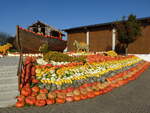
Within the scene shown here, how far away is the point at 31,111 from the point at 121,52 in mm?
17592


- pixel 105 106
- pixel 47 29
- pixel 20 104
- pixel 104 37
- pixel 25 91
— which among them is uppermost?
pixel 47 29

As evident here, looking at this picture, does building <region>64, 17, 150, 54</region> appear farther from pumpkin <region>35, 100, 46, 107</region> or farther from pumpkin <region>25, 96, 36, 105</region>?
pumpkin <region>25, 96, 36, 105</region>

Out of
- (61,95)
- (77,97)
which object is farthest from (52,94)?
(77,97)

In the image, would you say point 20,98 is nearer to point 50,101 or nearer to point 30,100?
point 30,100

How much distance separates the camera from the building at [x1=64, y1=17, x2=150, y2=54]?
1722cm

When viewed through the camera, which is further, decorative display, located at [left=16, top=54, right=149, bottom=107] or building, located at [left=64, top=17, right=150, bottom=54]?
building, located at [left=64, top=17, right=150, bottom=54]

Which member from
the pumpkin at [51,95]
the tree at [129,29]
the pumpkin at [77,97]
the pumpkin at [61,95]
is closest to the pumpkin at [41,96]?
the pumpkin at [51,95]

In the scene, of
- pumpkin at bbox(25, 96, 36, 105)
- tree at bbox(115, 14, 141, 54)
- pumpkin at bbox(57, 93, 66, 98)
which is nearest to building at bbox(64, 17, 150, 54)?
tree at bbox(115, 14, 141, 54)

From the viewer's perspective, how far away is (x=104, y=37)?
20281 millimetres

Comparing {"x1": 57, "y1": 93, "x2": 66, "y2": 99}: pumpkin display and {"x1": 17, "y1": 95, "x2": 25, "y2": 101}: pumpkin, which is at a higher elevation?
{"x1": 17, "y1": 95, "x2": 25, "y2": 101}: pumpkin

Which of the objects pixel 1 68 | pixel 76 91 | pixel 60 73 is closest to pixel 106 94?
pixel 76 91

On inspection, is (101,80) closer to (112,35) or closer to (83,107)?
(83,107)

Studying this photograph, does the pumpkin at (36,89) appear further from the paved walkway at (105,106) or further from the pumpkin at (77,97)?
the pumpkin at (77,97)

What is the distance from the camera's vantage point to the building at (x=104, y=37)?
17.2 metres
